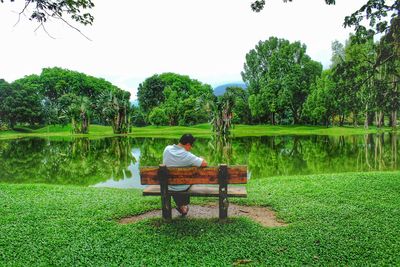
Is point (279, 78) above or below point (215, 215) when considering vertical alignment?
above

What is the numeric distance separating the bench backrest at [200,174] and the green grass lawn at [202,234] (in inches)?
38.9

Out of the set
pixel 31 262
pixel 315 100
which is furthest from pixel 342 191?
pixel 315 100

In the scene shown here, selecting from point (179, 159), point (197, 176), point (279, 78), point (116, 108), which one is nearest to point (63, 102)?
point (116, 108)

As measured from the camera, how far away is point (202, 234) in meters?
6.62

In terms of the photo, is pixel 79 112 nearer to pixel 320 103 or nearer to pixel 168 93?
pixel 168 93

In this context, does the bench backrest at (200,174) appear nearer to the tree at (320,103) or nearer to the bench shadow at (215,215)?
the bench shadow at (215,215)

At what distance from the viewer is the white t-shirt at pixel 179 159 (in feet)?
22.7

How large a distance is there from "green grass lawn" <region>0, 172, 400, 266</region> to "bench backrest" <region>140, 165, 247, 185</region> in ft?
3.24

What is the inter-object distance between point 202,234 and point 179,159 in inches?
61.6

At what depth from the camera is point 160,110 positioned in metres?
73.0

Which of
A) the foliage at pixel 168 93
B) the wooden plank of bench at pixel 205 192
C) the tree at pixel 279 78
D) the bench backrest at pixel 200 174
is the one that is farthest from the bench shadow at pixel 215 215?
the foliage at pixel 168 93

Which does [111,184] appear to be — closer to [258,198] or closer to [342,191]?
[258,198]

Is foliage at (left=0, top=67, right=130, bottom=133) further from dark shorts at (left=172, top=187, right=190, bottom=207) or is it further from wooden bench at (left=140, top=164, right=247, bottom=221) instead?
wooden bench at (left=140, top=164, right=247, bottom=221)

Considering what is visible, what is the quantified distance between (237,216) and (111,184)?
7780 mm
